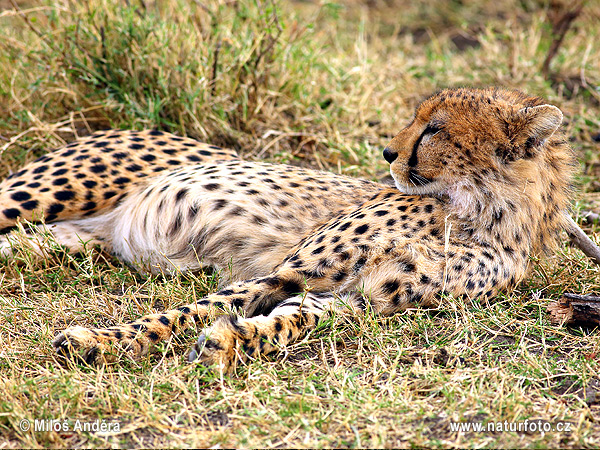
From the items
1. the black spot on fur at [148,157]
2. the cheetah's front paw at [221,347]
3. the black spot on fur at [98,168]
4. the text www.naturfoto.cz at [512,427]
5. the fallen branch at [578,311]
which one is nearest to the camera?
the text www.naturfoto.cz at [512,427]

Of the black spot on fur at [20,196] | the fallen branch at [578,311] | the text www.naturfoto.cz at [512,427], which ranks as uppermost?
the black spot on fur at [20,196]

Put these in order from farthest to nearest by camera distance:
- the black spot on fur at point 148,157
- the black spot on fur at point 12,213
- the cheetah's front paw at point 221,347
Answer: the black spot on fur at point 148,157 < the black spot on fur at point 12,213 < the cheetah's front paw at point 221,347

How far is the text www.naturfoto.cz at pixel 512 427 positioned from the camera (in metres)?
2.03

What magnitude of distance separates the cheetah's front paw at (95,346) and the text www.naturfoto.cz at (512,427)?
1104 mm

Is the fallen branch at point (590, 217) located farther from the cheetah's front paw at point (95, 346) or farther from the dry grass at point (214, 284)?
the cheetah's front paw at point (95, 346)

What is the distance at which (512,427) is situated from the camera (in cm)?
204

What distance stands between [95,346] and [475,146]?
1679mm

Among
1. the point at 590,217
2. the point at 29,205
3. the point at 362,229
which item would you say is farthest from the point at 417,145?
the point at 29,205

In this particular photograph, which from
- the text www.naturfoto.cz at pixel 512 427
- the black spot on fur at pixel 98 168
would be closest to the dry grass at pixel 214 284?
the text www.naturfoto.cz at pixel 512 427

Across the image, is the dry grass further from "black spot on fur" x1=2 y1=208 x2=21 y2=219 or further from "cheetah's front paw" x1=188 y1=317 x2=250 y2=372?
"black spot on fur" x1=2 y1=208 x2=21 y2=219

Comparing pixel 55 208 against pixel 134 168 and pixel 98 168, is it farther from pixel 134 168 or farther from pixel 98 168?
pixel 134 168

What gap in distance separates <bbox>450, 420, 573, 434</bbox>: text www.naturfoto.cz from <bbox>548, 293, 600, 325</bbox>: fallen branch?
2.48 ft

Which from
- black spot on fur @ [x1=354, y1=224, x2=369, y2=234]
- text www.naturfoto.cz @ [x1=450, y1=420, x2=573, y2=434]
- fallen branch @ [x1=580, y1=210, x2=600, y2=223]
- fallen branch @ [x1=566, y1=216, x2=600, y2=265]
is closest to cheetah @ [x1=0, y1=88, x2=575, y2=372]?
black spot on fur @ [x1=354, y1=224, x2=369, y2=234]

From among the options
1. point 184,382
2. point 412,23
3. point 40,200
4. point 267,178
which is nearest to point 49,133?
point 40,200
